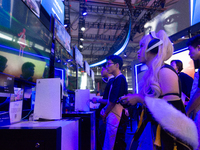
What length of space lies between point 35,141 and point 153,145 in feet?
2.64

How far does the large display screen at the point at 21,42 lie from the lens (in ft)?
4.12

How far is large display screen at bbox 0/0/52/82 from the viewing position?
4.12 feet

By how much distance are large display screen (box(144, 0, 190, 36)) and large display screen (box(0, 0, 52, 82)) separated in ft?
13.5

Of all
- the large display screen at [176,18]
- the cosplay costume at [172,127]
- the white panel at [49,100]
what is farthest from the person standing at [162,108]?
the large display screen at [176,18]

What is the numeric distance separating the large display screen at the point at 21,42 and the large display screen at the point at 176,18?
4.11 meters

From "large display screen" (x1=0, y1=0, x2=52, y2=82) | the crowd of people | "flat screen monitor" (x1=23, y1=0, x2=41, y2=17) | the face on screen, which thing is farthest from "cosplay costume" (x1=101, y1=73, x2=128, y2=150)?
the face on screen

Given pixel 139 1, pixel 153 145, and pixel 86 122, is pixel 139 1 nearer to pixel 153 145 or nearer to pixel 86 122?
pixel 86 122

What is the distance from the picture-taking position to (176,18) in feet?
15.1

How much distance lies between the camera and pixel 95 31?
1113 centimetres

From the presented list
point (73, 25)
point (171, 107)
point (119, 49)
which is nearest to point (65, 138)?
point (171, 107)

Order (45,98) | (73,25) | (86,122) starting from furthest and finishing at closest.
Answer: (73,25) < (86,122) < (45,98)

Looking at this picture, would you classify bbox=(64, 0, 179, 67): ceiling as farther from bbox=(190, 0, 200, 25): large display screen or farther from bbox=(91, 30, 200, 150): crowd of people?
bbox=(91, 30, 200, 150): crowd of people

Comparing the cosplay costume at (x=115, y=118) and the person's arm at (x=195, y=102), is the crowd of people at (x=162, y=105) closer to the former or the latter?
the person's arm at (x=195, y=102)

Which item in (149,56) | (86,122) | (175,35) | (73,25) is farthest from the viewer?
(73,25)
